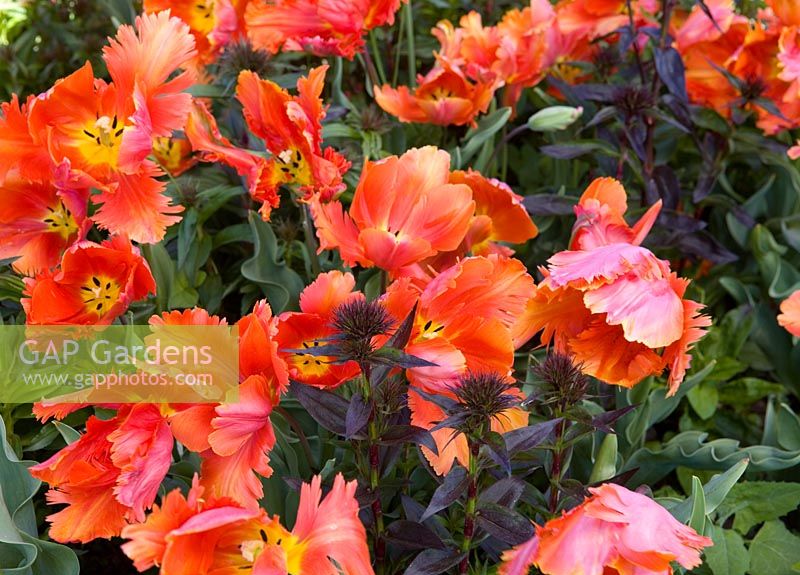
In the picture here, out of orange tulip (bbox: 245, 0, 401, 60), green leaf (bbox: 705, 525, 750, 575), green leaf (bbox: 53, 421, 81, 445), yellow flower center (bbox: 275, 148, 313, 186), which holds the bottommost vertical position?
green leaf (bbox: 705, 525, 750, 575)

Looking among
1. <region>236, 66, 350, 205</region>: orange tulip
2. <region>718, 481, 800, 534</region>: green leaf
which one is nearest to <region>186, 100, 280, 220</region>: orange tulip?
<region>236, 66, 350, 205</region>: orange tulip

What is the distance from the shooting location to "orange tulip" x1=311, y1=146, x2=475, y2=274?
92 centimetres

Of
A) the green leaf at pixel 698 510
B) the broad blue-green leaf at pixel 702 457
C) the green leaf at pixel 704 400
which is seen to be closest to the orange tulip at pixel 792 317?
the broad blue-green leaf at pixel 702 457

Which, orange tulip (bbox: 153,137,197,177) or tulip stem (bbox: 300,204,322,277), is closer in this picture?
tulip stem (bbox: 300,204,322,277)

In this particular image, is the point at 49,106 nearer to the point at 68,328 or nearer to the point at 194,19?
the point at 68,328

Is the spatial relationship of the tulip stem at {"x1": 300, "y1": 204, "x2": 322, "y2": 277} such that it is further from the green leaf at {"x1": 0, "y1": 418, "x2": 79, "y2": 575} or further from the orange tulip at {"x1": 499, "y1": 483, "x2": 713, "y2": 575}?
the orange tulip at {"x1": 499, "y1": 483, "x2": 713, "y2": 575}

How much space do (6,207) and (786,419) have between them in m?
1.04

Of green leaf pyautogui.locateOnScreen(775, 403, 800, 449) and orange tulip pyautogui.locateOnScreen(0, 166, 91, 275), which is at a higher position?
orange tulip pyautogui.locateOnScreen(0, 166, 91, 275)

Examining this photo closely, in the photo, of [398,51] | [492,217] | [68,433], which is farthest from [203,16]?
[68,433]

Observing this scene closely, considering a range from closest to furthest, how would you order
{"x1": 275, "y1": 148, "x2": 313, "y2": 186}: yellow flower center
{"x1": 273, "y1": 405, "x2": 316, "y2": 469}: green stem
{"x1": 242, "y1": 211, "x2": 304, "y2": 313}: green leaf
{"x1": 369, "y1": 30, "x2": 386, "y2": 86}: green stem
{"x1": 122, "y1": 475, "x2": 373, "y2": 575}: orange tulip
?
1. {"x1": 122, "y1": 475, "x2": 373, "y2": 575}: orange tulip
2. {"x1": 273, "y1": 405, "x2": 316, "y2": 469}: green stem
3. {"x1": 275, "y1": 148, "x2": 313, "y2": 186}: yellow flower center
4. {"x1": 242, "y1": 211, "x2": 304, "y2": 313}: green leaf
5. {"x1": 369, "y1": 30, "x2": 386, "y2": 86}: green stem

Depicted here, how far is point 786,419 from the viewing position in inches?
49.2

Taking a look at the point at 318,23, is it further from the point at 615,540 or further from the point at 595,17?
the point at 615,540

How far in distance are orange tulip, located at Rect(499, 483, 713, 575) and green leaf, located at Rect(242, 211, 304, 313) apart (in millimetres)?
628

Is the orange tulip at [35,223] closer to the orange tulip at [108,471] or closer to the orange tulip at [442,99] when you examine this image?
the orange tulip at [108,471]
